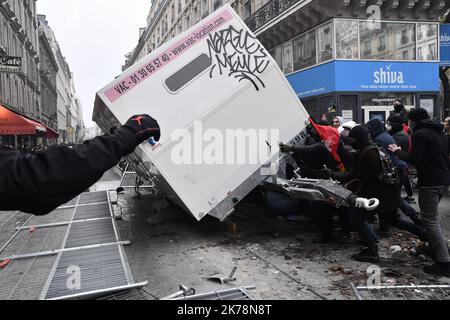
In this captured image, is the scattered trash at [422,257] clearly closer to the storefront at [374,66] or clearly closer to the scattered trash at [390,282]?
the scattered trash at [390,282]

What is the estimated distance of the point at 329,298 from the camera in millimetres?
3672

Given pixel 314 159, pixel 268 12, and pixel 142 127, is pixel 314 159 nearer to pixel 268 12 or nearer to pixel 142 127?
pixel 142 127

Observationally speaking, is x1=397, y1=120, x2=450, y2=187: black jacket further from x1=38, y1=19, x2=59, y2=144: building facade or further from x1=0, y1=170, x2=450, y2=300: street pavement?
x1=38, y1=19, x2=59, y2=144: building facade

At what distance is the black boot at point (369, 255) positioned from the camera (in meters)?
4.64

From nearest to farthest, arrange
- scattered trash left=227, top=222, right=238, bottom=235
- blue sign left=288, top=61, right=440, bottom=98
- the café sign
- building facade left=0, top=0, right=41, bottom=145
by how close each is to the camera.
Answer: scattered trash left=227, top=222, right=238, bottom=235 → the café sign → blue sign left=288, top=61, right=440, bottom=98 → building facade left=0, top=0, right=41, bottom=145

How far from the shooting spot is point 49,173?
131 cm

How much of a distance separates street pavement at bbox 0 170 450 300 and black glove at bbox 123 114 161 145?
263cm

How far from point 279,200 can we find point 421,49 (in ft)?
47.1

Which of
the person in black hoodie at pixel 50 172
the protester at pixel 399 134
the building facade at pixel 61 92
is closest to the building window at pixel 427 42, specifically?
the protester at pixel 399 134

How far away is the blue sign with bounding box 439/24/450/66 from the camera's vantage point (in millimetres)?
16859

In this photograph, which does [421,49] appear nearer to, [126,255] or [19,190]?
[126,255]

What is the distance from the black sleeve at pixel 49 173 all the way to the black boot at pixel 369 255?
4.02 m

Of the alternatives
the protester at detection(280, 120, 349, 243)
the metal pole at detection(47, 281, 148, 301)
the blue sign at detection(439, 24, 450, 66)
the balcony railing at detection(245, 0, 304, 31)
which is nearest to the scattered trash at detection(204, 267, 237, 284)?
the metal pole at detection(47, 281, 148, 301)
